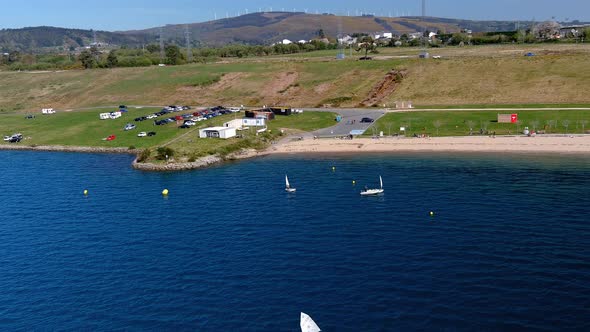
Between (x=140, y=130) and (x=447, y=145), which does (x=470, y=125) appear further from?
(x=140, y=130)

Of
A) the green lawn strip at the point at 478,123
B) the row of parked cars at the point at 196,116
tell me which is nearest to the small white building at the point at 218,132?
the row of parked cars at the point at 196,116

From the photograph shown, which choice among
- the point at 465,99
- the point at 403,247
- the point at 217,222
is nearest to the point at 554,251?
the point at 403,247

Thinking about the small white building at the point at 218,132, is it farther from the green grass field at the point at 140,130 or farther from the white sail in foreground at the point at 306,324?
the white sail in foreground at the point at 306,324

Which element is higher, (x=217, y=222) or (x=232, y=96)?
(x=232, y=96)

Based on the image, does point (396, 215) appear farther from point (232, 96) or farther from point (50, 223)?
point (232, 96)

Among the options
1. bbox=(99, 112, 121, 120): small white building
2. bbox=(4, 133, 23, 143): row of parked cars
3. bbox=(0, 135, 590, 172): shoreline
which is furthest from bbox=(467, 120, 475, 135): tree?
bbox=(4, 133, 23, 143): row of parked cars

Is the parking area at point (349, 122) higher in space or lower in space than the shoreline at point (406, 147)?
higher
